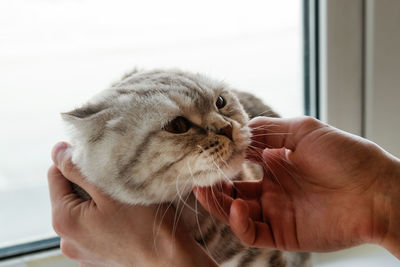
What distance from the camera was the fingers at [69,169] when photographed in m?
0.93

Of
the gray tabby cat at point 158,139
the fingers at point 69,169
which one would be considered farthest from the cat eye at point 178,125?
the fingers at point 69,169

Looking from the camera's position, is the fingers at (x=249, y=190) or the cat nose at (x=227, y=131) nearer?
the cat nose at (x=227, y=131)

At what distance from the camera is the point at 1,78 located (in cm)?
112

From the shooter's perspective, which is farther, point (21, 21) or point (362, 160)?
point (21, 21)

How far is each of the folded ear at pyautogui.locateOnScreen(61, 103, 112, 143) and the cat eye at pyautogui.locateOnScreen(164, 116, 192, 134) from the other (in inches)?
5.3

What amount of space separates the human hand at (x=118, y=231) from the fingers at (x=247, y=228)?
0.32ft

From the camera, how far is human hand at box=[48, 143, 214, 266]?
0.88 meters

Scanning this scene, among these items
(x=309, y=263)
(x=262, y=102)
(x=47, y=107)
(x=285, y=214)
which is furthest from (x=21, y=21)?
(x=309, y=263)

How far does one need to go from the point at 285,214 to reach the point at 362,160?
0.23 meters

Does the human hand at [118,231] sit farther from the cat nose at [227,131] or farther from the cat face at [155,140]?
the cat nose at [227,131]

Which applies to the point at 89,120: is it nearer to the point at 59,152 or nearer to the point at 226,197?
the point at 59,152

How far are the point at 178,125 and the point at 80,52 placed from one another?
49cm

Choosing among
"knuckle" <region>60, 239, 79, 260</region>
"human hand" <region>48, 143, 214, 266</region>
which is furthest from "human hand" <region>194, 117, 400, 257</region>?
"knuckle" <region>60, 239, 79, 260</region>

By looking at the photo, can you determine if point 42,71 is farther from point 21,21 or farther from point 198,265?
point 198,265
